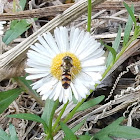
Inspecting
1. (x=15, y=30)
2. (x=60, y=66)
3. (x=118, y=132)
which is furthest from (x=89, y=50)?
(x=15, y=30)

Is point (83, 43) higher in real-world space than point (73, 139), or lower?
higher

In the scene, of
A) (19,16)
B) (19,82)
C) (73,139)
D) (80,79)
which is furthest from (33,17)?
(73,139)

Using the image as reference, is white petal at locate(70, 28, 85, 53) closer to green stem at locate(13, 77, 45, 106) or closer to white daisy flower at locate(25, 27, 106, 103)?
white daisy flower at locate(25, 27, 106, 103)

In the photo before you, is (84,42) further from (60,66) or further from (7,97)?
(7,97)

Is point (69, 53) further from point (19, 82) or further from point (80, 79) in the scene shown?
point (19, 82)

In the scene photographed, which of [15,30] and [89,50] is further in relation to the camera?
[15,30]

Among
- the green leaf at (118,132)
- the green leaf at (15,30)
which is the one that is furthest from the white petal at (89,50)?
the green leaf at (15,30)
